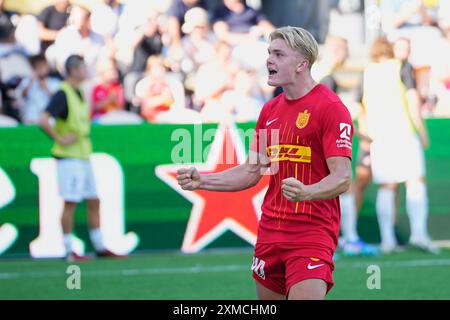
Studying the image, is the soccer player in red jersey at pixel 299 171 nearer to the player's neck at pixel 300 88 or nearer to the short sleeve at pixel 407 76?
the player's neck at pixel 300 88

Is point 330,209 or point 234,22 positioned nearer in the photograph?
point 330,209

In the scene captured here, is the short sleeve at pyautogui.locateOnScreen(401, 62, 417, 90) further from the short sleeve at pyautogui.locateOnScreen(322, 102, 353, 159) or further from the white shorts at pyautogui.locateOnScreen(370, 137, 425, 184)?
the short sleeve at pyautogui.locateOnScreen(322, 102, 353, 159)

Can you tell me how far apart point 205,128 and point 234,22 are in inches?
98.8

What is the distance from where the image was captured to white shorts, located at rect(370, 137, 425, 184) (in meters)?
12.3

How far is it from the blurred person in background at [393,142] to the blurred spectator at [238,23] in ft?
7.19

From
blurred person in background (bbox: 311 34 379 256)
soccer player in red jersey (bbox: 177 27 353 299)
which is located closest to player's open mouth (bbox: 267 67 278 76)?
soccer player in red jersey (bbox: 177 27 353 299)

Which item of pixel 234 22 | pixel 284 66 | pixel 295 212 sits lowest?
pixel 295 212

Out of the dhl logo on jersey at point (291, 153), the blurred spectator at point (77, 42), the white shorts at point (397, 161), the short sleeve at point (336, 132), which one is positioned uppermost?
the blurred spectator at point (77, 42)

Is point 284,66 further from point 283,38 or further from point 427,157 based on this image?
point 427,157

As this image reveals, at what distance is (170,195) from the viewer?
1229 cm

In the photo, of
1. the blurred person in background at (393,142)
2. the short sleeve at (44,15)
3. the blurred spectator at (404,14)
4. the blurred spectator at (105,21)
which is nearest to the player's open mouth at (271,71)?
the blurred person in background at (393,142)

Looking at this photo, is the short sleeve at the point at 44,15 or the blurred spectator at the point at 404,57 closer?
the blurred spectator at the point at 404,57

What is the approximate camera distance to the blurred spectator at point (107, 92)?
42.7ft
